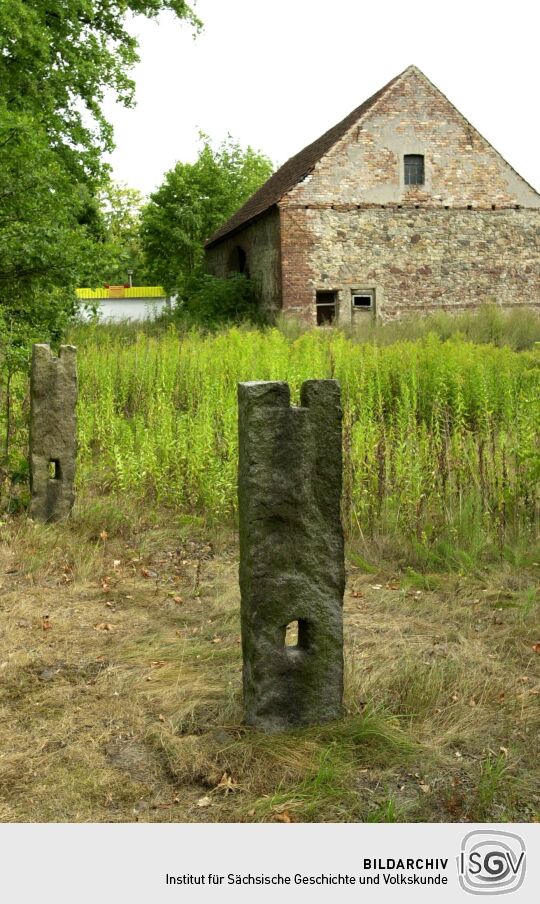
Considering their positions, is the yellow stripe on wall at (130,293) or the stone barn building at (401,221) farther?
the yellow stripe on wall at (130,293)

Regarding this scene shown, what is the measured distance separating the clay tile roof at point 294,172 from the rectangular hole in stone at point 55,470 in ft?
44.2

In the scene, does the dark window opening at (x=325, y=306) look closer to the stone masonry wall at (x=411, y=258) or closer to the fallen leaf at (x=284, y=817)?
the stone masonry wall at (x=411, y=258)

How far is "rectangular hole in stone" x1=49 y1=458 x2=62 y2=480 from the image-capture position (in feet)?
22.1

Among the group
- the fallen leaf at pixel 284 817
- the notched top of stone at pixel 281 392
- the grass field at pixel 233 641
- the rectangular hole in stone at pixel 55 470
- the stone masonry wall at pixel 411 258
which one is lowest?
the fallen leaf at pixel 284 817

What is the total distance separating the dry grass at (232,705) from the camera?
3.10 m

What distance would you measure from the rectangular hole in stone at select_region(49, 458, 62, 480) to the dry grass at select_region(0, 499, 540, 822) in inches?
44.7

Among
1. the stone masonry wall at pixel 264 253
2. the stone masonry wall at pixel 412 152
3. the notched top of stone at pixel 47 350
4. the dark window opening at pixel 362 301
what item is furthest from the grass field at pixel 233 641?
the stone masonry wall at pixel 412 152

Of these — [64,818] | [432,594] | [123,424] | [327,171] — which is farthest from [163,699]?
[327,171]

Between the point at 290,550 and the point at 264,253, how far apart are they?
18.1 meters

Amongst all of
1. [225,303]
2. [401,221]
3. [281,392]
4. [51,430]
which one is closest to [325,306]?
[401,221]

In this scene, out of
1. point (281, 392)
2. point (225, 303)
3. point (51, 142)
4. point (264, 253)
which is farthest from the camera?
point (225, 303)

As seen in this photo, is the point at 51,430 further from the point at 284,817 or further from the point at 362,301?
the point at 362,301

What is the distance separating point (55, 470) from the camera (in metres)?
6.88

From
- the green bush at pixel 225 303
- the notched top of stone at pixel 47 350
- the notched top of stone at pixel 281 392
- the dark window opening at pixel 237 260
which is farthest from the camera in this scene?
the dark window opening at pixel 237 260
